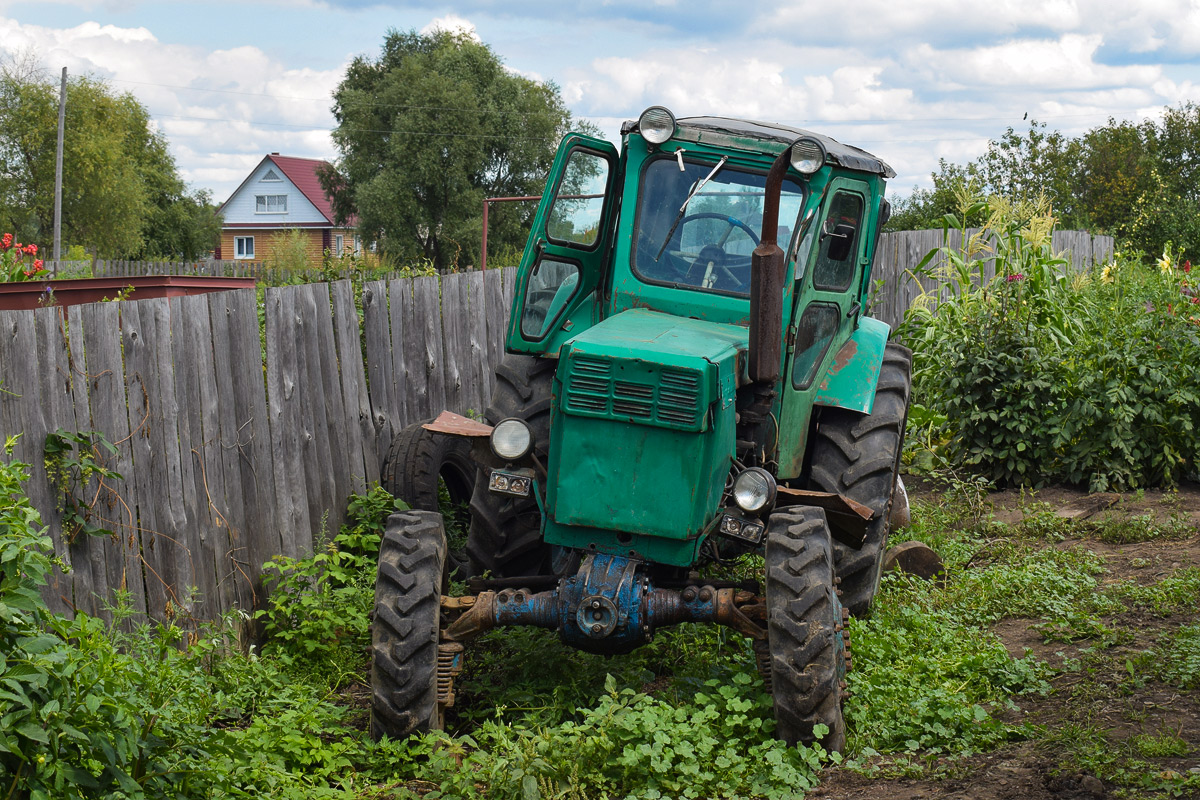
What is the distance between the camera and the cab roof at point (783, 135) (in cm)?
532

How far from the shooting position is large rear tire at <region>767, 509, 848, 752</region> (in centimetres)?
400

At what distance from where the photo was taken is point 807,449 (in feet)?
18.8

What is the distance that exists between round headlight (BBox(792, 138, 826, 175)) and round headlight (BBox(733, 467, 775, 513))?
4.69ft

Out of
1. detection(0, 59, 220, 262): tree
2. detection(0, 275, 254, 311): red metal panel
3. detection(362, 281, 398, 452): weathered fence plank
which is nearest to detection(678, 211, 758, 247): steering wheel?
detection(362, 281, 398, 452): weathered fence plank

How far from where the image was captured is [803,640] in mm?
4004

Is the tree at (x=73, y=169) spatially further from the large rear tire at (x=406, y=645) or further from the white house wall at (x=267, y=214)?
the large rear tire at (x=406, y=645)

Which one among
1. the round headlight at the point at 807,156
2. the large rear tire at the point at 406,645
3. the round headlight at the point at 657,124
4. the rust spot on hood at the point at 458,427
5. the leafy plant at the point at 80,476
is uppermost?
the round headlight at the point at 657,124

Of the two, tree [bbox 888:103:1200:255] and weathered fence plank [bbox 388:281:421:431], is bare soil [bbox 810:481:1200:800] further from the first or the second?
tree [bbox 888:103:1200:255]

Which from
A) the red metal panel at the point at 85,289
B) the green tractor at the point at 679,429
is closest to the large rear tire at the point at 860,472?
the green tractor at the point at 679,429

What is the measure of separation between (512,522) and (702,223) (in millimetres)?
1749

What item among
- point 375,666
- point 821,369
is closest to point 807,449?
point 821,369

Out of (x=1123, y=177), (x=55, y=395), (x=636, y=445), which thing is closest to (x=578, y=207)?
(x=636, y=445)

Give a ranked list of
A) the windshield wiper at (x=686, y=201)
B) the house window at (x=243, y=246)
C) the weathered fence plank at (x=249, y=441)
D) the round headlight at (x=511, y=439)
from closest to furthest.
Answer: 1. the round headlight at (x=511, y=439)
2. the windshield wiper at (x=686, y=201)
3. the weathered fence plank at (x=249, y=441)
4. the house window at (x=243, y=246)

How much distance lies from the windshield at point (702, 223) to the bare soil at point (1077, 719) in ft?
7.55
